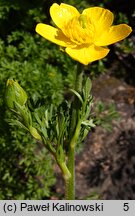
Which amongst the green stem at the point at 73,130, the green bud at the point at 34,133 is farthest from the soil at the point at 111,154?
the green bud at the point at 34,133

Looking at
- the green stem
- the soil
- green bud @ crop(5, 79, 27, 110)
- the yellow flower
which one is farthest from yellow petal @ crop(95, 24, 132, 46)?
the soil

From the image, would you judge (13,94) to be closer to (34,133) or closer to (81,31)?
(34,133)

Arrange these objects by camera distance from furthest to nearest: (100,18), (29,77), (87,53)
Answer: (29,77), (100,18), (87,53)

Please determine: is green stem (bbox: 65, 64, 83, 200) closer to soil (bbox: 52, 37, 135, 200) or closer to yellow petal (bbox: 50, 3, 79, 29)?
yellow petal (bbox: 50, 3, 79, 29)

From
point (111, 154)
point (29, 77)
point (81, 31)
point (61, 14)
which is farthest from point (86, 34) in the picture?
point (111, 154)

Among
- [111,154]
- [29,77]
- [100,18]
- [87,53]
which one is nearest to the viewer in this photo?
[87,53]

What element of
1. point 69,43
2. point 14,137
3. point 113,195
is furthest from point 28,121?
point 113,195
